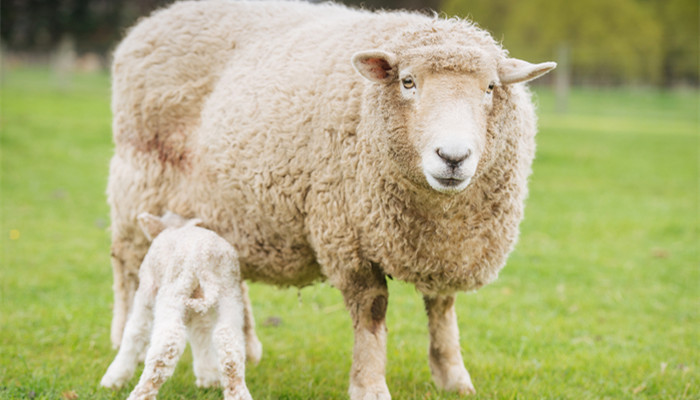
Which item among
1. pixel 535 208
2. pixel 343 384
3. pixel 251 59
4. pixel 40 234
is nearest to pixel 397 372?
pixel 343 384

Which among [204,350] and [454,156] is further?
[204,350]

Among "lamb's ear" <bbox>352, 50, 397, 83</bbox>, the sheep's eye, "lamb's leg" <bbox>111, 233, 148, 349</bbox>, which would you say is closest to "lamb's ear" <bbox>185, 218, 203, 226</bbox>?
"lamb's leg" <bbox>111, 233, 148, 349</bbox>

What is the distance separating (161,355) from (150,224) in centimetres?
100

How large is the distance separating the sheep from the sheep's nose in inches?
52.3

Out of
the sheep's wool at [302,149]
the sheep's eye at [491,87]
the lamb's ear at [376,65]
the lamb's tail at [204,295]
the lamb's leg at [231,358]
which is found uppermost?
the lamb's ear at [376,65]

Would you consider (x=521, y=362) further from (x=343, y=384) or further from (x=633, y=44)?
(x=633, y=44)

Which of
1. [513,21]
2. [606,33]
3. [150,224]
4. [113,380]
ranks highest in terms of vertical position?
[513,21]

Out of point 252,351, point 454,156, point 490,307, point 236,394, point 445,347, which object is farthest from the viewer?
point 490,307

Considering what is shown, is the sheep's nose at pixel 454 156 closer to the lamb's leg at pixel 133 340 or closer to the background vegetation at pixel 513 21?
the lamb's leg at pixel 133 340

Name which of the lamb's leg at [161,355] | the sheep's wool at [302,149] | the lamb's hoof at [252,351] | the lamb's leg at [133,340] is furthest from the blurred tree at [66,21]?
the lamb's leg at [161,355]

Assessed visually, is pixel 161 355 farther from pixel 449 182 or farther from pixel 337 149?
pixel 449 182

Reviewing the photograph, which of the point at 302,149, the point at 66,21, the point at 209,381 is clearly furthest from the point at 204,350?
the point at 66,21

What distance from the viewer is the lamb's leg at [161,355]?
11.0 ft

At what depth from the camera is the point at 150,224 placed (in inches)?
163
